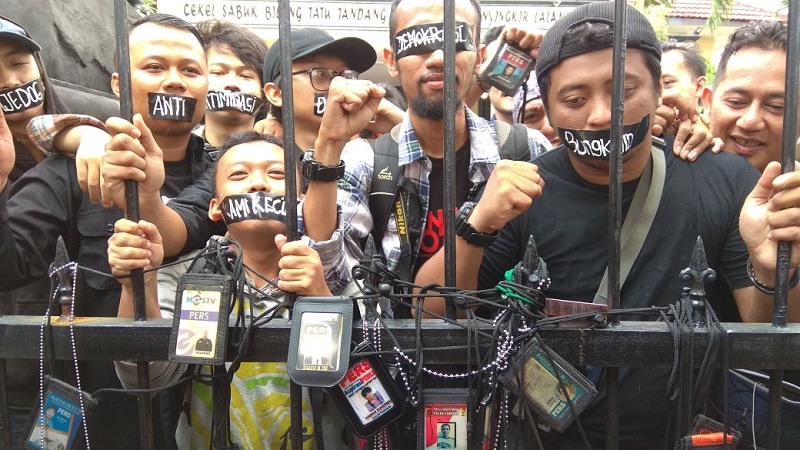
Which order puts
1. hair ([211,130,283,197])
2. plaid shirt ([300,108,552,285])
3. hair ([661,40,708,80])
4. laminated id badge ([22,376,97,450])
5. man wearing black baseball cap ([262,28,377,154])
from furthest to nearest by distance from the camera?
1. hair ([661,40,708,80])
2. man wearing black baseball cap ([262,28,377,154])
3. hair ([211,130,283,197])
4. plaid shirt ([300,108,552,285])
5. laminated id badge ([22,376,97,450])

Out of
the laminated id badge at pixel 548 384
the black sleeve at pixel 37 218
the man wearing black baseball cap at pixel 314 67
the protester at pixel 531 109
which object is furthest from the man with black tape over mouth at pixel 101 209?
the protester at pixel 531 109

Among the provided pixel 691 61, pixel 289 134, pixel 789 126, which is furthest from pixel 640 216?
pixel 691 61

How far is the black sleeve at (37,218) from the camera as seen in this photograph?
1.70 meters

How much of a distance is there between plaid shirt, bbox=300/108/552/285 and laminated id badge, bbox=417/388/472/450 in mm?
729

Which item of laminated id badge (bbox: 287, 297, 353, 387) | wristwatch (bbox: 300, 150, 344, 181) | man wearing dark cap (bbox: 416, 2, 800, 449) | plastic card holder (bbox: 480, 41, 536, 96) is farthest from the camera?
plastic card holder (bbox: 480, 41, 536, 96)

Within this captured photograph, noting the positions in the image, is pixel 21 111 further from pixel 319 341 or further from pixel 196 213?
pixel 319 341

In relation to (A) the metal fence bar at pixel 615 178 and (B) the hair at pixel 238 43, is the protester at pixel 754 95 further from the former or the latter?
(B) the hair at pixel 238 43

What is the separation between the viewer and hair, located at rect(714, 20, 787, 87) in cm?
202

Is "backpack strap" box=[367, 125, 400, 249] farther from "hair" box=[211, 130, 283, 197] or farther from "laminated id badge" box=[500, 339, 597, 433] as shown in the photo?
"laminated id badge" box=[500, 339, 597, 433]

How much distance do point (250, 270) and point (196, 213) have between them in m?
0.79

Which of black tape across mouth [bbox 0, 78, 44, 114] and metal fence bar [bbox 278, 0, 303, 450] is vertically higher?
black tape across mouth [bbox 0, 78, 44, 114]

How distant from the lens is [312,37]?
2680 mm

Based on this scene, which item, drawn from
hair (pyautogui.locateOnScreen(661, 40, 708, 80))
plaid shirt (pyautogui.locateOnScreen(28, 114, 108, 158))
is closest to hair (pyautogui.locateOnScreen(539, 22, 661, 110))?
hair (pyautogui.locateOnScreen(661, 40, 708, 80))

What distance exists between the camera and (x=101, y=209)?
1901mm
